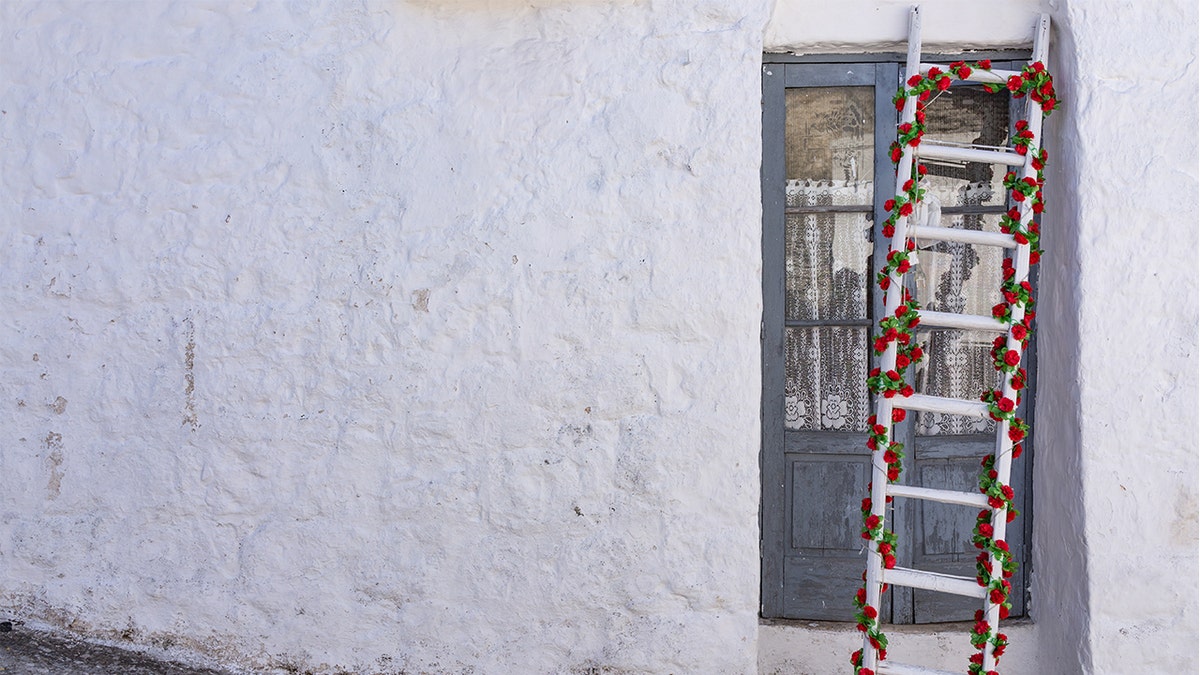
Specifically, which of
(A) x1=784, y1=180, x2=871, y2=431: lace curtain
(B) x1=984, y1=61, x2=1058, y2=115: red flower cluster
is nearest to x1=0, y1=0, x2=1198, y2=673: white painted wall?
(B) x1=984, y1=61, x2=1058, y2=115: red flower cluster

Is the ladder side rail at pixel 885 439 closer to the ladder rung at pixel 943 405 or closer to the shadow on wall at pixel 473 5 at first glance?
the ladder rung at pixel 943 405

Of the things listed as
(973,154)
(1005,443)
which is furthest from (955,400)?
(973,154)

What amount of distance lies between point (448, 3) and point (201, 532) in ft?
6.10

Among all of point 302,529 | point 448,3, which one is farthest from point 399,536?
point 448,3

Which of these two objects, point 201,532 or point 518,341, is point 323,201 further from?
point 201,532

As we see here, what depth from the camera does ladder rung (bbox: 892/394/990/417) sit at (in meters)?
2.83

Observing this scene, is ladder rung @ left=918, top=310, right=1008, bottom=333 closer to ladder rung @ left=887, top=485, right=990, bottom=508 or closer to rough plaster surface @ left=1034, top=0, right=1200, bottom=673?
rough plaster surface @ left=1034, top=0, right=1200, bottom=673

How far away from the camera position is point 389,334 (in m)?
3.08

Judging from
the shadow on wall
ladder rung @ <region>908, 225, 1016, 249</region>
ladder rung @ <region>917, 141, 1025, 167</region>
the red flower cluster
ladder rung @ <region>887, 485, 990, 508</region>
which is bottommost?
ladder rung @ <region>887, 485, 990, 508</region>

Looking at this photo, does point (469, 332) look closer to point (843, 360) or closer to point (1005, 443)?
point (843, 360)

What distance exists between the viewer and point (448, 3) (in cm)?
311

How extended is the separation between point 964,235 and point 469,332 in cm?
151

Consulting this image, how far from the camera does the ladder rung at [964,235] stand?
9.32 ft

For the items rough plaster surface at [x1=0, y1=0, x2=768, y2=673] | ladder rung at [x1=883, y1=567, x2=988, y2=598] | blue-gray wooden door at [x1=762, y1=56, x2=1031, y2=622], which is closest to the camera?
ladder rung at [x1=883, y1=567, x2=988, y2=598]
